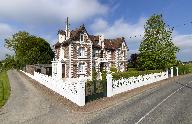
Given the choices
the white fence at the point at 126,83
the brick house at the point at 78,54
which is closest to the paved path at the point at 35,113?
the white fence at the point at 126,83

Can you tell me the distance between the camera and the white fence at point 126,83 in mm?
25484

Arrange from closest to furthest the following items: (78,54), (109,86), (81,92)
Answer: (81,92) < (109,86) < (78,54)

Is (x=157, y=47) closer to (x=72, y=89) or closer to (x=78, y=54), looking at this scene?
(x=78, y=54)

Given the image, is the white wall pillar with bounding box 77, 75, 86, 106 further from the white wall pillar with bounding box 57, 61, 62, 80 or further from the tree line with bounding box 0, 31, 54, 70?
the tree line with bounding box 0, 31, 54, 70

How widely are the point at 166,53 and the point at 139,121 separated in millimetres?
37100

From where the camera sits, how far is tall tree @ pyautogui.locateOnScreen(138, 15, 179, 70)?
49719 mm

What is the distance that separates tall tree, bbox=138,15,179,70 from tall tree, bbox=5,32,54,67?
47123 mm

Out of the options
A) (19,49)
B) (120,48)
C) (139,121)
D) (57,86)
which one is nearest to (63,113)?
(139,121)

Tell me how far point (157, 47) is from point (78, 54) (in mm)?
14787

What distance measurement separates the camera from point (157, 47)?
164 feet

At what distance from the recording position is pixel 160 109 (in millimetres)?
18188

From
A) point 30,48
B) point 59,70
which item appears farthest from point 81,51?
point 30,48

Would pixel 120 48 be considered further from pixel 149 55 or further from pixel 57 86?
pixel 57 86

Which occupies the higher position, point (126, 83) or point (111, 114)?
point (126, 83)
